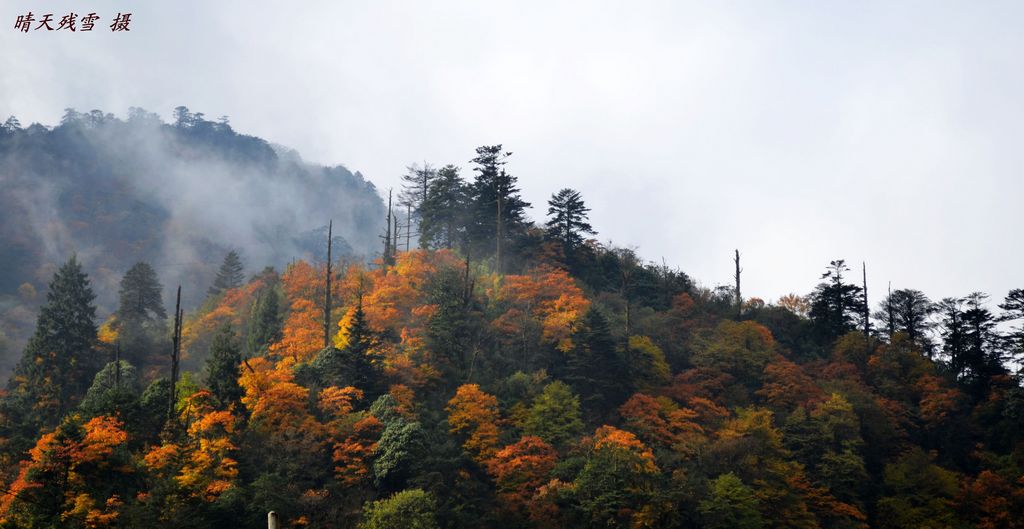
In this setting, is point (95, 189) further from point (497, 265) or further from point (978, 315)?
point (978, 315)

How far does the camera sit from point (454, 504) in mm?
40750

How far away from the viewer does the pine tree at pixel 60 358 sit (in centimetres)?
5369

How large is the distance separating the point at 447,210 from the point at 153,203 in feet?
291

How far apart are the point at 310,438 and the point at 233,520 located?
5.98 m

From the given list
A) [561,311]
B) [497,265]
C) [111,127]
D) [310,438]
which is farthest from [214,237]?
[310,438]

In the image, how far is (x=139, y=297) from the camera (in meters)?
71.8

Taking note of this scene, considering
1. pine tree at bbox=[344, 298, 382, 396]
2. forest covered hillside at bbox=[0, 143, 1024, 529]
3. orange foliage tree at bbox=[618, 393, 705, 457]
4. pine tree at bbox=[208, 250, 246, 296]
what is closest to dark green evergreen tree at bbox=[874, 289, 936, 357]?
forest covered hillside at bbox=[0, 143, 1024, 529]

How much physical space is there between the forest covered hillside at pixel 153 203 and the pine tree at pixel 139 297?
31.0 metres

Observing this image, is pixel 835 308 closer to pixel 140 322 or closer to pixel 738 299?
pixel 738 299

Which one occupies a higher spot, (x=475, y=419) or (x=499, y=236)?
(x=499, y=236)

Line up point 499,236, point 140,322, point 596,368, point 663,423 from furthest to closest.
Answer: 1. point 499,236
2. point 140,322
3. point 596,368
4. point 663,423

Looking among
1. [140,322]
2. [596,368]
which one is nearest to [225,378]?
[596,368]

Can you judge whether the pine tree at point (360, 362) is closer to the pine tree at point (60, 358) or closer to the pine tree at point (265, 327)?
the pine tree at point (265, 327)

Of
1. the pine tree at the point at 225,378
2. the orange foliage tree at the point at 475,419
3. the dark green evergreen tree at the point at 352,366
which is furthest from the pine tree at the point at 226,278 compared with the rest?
the orange foliage tree at the point at 475,419
